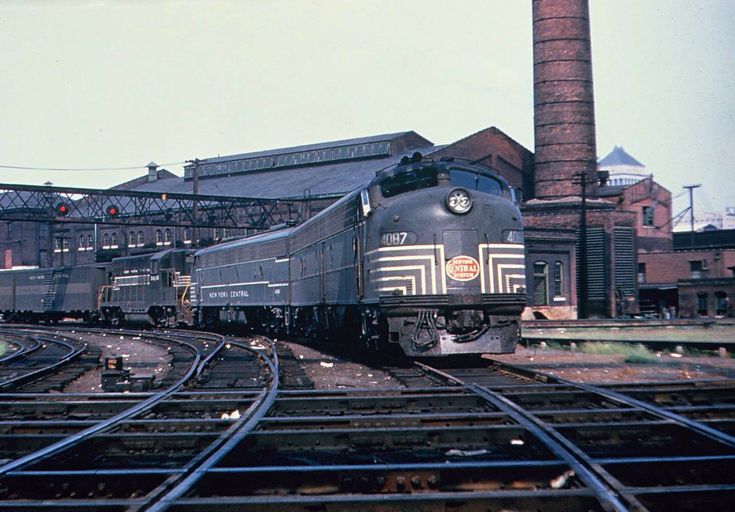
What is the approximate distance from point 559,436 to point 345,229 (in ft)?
32.6

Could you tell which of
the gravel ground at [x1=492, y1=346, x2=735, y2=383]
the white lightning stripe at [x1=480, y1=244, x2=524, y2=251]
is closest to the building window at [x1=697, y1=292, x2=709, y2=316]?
the gravel ground at [x1=492, y1=346, x2=735, y2=383]

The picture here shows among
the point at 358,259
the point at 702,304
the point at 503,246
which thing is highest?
the point at 503,246

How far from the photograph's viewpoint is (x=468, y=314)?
1330 cm

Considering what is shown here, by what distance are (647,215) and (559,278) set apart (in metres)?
15.1

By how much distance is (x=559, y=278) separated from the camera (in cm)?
4869

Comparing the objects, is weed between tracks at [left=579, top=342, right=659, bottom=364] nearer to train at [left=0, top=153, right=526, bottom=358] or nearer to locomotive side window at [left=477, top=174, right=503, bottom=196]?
train at [left=0, top=153, right=526, bottom=358]

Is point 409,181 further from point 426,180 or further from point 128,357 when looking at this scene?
point 128,357

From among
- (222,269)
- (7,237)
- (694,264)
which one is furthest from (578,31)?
(7,237)

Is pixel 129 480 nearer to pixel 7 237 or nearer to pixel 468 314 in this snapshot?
pixel 468 314

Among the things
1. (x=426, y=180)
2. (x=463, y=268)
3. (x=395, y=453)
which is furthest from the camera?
(x=426, y=180)

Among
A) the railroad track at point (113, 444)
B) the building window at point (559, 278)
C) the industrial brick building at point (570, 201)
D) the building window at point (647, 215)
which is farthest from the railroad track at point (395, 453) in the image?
the building window at point (647, 215)

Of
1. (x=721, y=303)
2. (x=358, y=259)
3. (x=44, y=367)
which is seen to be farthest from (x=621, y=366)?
(x=721, y=303)

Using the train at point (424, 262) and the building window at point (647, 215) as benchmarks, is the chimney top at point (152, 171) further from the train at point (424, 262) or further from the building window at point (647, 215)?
the train at point (424, 262)

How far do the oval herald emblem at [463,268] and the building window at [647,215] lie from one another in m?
49.6
